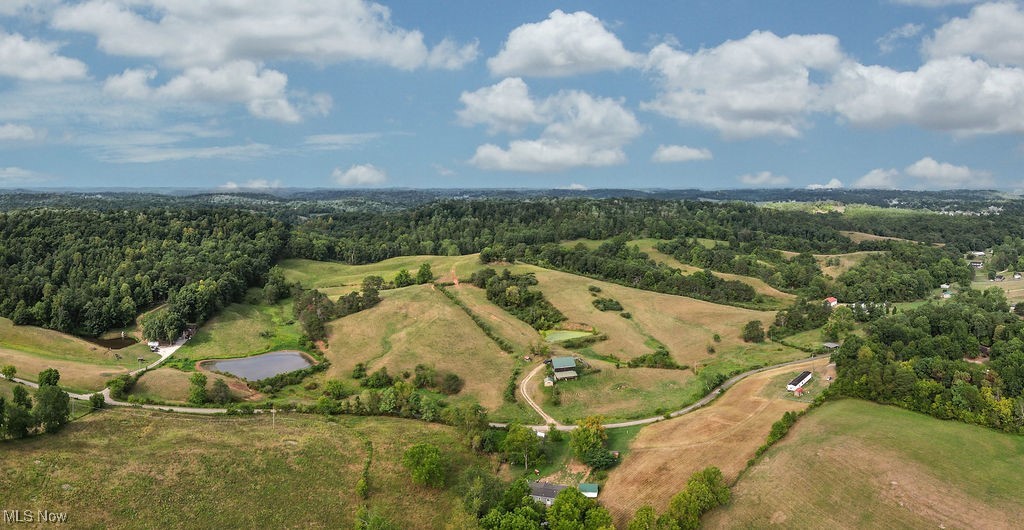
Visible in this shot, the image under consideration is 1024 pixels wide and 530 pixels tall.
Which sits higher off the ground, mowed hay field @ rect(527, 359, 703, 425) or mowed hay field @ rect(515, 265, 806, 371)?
mowed hay field @ rect(515, 265, 806, 371)

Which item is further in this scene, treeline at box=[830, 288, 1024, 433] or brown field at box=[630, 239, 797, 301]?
brown field at box=[630, 239, 797, 301]

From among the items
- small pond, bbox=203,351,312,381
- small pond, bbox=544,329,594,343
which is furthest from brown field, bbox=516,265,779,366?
small pond, bbox=203,351,312,381

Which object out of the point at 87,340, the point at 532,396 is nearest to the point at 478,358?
the point at 532,396

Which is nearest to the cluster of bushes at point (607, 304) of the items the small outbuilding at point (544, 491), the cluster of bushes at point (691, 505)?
the small outbuilding at point (544, 491)

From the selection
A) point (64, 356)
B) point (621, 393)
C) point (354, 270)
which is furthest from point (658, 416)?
point (354, 270)

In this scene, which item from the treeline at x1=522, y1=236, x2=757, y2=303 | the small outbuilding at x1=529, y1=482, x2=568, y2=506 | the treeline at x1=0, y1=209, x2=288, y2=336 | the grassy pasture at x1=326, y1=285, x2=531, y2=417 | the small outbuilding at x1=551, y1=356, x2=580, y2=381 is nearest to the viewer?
the small outbuilding at x1=529, y1=482, x2=568, y2=506

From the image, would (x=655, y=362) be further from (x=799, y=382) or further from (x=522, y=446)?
(x=522, y=446)

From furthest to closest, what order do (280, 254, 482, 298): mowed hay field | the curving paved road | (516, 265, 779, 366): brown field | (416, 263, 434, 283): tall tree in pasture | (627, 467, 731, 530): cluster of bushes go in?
(280, 254, 482, 298): mowed hay field
(416, 263, 434, 283): tall tree in pasture
(516, 265, 779, 366): brown field
the curving paved road
(627, 467, 731, 530): cluster of bushes

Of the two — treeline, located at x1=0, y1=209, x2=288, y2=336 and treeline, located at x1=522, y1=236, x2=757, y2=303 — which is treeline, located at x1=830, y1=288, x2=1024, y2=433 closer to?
treeline, located at x1=522, y1=236, x2=757, y2=303
